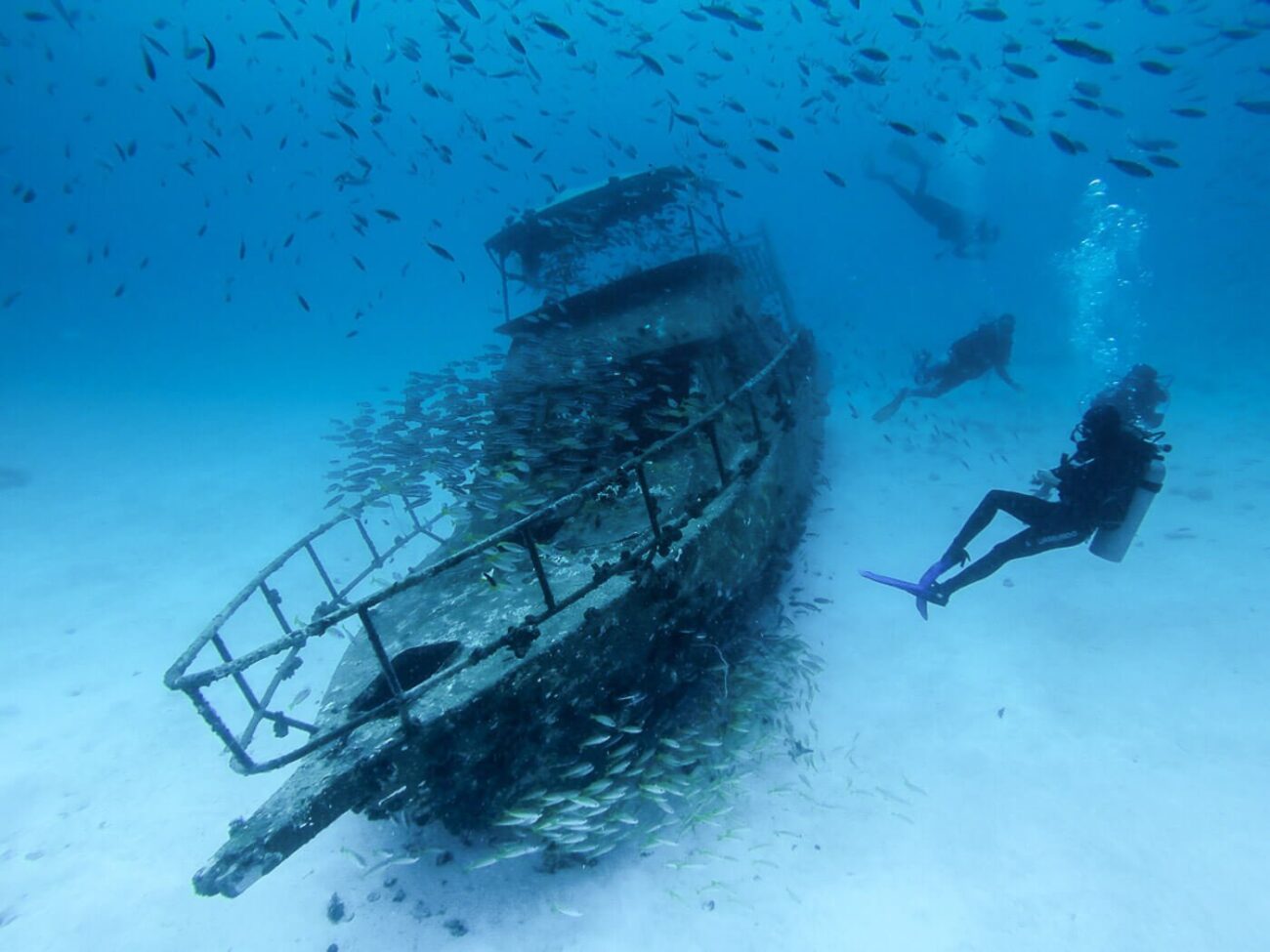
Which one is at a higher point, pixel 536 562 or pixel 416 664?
pixel 536 562

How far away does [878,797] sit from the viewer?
5242 mm

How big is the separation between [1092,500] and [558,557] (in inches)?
211

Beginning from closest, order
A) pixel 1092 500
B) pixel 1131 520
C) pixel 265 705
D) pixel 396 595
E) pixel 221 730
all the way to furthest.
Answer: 1. pixel 221 730
2. pixel 265 705
3. pixel 396 595
4. pixel 1131 520
5. pixel 1092 500

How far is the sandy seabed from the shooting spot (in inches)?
169

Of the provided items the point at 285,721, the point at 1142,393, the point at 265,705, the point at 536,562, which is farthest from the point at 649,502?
the point at 1142,393

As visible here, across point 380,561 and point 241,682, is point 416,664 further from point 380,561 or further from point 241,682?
point 380,561

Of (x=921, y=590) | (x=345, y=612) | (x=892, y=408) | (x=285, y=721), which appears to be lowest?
(x=892, y=408)

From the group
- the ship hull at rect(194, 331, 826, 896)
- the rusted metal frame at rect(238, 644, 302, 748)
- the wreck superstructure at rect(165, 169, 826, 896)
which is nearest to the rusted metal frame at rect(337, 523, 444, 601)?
the wreck superstructure at rect(165, 169, 826, 896)

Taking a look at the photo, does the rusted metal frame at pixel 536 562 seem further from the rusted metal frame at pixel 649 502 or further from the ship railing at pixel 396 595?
the rusted metal frame at pixel 649 502

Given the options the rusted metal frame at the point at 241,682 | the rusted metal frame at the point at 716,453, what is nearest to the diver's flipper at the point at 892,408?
the rusted metal frame at the point at 716,453

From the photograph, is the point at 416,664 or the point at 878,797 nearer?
the point at 416,664

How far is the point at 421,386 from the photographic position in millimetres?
11109

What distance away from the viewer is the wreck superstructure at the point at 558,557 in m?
3.98

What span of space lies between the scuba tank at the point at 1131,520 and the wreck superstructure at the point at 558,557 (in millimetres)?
3168
